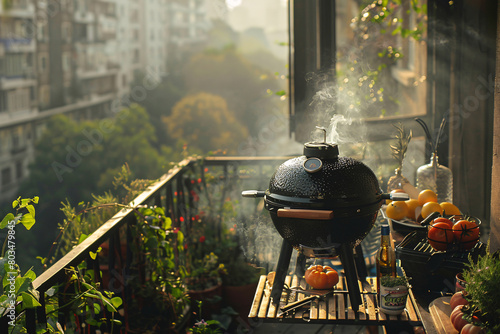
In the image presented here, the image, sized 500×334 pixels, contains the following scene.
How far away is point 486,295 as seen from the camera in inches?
55.0

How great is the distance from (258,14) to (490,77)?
34.1 m

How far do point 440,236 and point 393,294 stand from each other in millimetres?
307

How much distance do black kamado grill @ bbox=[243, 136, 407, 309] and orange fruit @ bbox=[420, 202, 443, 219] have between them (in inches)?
15.5

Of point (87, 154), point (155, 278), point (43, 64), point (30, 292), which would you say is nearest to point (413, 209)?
point (155, 278)

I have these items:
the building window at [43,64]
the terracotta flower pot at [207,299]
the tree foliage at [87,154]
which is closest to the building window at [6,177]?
the tree foliage at [87,154]

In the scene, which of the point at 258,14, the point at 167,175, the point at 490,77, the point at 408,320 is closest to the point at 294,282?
the point at 408,320

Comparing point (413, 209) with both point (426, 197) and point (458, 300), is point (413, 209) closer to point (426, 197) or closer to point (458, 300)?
point (426, 197)

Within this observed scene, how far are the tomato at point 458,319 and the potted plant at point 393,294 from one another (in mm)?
355

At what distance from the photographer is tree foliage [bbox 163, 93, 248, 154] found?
124 ft

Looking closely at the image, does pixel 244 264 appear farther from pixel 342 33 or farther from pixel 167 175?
pixel 342 33

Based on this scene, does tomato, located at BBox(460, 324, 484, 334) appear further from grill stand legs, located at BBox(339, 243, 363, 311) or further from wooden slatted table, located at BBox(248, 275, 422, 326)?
grill stand legs, located at BBox(339, 243, 363, 311)

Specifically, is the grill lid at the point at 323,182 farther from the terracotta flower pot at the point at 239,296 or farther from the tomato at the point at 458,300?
the terracotta flower pot at the point at 239,296

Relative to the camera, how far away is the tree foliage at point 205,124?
1491 inches

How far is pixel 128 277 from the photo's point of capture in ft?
8.72
